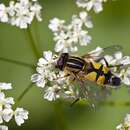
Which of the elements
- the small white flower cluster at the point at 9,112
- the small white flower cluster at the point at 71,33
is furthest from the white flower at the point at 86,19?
the small white flower cluster at the point at 9,112

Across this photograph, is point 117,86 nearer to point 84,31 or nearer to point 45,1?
point 84,31

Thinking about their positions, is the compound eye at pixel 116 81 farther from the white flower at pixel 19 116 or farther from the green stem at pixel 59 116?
the white flower at pixel 19 116

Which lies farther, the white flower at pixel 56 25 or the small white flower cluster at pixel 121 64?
the white flower at pixel 56 25

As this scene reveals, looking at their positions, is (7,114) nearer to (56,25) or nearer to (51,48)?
(56,25)

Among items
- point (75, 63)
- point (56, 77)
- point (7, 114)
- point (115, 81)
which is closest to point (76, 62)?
point (75, 63)

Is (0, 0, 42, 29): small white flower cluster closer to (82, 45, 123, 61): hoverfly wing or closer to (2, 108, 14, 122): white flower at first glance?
(82, 45, 123, 61): hoverfly wing

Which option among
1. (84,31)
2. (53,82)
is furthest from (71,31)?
(53,82)

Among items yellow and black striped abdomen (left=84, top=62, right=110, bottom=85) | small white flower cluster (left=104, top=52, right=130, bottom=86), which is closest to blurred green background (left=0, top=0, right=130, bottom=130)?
small white flower cluster (left=104, top=52, right=130, bottom=86)
